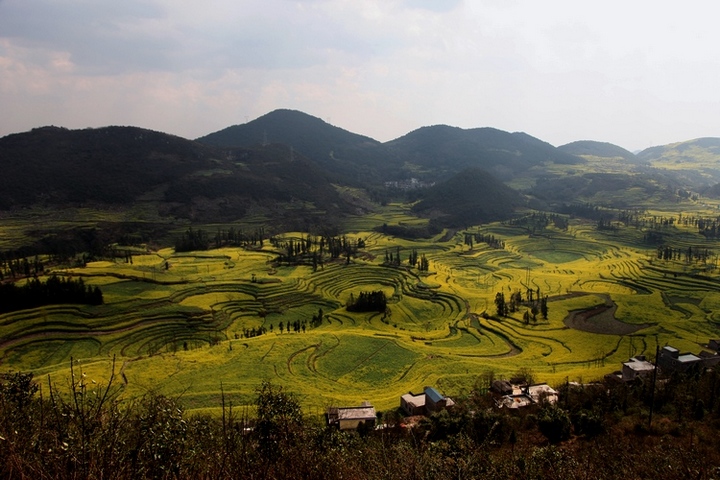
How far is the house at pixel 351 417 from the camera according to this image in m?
24.8

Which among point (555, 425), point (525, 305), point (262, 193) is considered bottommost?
point (525, 305)

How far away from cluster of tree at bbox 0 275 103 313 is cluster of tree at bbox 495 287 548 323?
47.9m

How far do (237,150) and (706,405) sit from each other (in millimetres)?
172511

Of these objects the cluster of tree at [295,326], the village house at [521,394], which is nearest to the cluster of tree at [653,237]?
the village house at [521,394]

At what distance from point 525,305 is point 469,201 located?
91.0 m

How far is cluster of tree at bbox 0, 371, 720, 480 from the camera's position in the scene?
8680 mm

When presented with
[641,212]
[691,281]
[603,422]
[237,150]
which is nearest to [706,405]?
[603,422]

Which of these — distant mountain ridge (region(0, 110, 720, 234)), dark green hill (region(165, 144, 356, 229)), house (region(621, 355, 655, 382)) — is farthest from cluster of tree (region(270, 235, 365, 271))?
house (region(621, 355, 655, 382))

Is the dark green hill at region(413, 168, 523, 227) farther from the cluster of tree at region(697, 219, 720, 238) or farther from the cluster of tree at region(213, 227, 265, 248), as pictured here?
the cluster of tree at region(213, 227, 265, 248)

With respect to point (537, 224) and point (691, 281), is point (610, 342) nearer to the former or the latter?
point (691, 281)

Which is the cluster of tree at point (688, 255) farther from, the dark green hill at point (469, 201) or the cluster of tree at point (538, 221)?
the dark green hill at point (469, 201)

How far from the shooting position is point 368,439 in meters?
20.5

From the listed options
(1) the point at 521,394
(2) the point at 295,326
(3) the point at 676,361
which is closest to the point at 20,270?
(2) the point at 295,326

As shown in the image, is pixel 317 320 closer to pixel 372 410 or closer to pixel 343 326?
pixel 343 326
